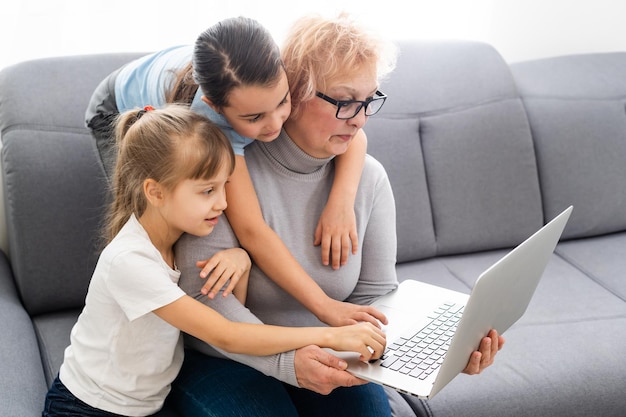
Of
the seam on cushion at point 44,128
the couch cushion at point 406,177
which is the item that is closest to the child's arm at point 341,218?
the couch cushion at point 406,177

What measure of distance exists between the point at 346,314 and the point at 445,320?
0.71 ft

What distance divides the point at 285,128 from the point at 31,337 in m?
0.80

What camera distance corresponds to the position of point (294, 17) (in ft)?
6.86

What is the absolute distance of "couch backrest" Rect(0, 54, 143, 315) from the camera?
6.57 feet

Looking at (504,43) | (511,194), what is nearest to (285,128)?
(511,194)

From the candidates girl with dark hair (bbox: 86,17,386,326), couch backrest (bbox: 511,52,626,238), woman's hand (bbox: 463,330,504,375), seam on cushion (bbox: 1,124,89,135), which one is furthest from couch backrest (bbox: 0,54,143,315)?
couch backrest (bbox: 511,52,626,238)

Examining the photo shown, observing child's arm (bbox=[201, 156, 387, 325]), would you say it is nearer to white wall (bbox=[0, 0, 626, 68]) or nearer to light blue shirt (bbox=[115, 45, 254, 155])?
light blue shirt (bbox=[115, 45, 254, 155])

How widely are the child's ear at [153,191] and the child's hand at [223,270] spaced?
0.49ft

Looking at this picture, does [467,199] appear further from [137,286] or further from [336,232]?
[137,286]

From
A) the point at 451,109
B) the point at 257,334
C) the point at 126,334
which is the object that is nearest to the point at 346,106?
the point at 257,334

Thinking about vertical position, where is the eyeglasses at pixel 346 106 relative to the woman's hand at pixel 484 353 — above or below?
above

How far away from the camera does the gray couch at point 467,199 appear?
6.13 feet

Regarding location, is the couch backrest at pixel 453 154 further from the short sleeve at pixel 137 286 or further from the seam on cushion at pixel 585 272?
the short sleeve at pixel 137 286

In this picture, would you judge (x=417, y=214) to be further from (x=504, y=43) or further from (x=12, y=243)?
(x=12, y=243)
